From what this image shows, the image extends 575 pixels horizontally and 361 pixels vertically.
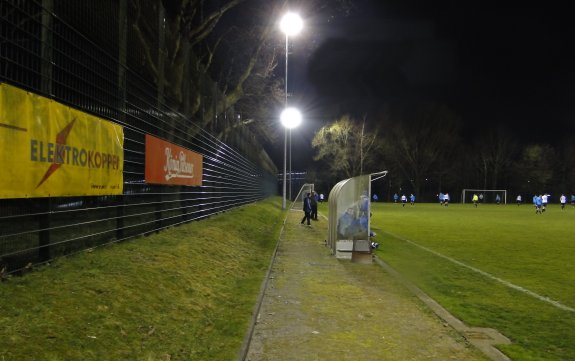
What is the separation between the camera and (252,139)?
33750 millimetres

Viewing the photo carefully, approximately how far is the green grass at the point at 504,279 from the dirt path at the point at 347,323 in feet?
2.04

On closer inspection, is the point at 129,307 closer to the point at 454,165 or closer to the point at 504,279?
the point at 504,279

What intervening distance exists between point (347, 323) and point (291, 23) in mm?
16243

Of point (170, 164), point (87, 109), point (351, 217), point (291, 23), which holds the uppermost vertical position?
point (291, 23)

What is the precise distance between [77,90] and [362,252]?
748 centimetres

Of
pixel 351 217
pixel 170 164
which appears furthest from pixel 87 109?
pixel 351 217

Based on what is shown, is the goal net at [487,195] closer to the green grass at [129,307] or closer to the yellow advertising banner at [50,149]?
the green grass at [129,307]

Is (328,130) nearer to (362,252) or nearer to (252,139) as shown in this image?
(252,139)

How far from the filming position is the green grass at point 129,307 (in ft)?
13.6

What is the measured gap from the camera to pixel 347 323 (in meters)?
6.44

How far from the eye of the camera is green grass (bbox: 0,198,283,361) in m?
4.13

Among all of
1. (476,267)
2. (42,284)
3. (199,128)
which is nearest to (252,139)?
(199,128)

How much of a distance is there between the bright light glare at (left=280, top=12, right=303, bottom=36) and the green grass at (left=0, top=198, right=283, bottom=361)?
529 inches

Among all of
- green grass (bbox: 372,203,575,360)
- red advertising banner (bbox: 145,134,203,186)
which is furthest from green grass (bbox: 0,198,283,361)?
green grass (bbox: 372,203,575,360)
